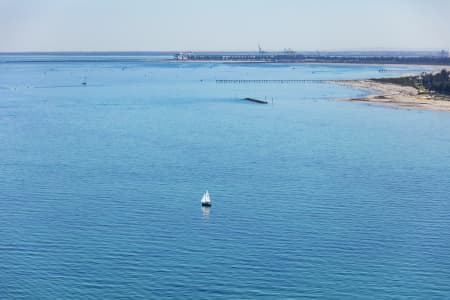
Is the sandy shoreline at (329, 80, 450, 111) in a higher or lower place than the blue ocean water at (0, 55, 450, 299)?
higher

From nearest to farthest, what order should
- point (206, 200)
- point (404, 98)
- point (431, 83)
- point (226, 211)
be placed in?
point (226, 211), point (206, 200), point (404, 98), point (431, 83)

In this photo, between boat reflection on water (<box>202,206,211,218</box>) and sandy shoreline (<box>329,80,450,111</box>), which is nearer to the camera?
boat reflection on water (<box>202,206,211,218</box>)

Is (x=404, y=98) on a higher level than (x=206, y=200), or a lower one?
higher

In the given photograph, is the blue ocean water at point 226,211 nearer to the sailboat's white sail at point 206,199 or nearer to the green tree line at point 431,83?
the sailboat's white sail at point 206,199

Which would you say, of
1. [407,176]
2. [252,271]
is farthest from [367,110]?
[252,271]

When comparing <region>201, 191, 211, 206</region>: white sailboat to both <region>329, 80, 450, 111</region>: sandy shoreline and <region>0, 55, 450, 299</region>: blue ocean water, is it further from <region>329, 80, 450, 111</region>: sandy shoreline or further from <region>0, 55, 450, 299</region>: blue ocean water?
<region>329, 80, 450, 111</region>: sandy shoreline

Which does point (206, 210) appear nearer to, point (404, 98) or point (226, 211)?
point (226, 211)

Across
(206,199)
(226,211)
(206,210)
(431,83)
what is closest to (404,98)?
(431,83)

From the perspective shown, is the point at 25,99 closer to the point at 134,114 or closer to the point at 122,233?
the point at 134,114

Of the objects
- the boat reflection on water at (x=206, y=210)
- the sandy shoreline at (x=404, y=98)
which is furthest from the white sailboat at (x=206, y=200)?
the sandy shoreline at (x=404, y=98)

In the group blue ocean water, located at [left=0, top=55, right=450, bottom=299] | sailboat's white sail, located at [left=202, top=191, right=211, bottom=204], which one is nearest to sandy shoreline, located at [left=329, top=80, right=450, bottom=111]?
A: blue ocean water, located at [left=0, top=55, right=450, bottom=299]
